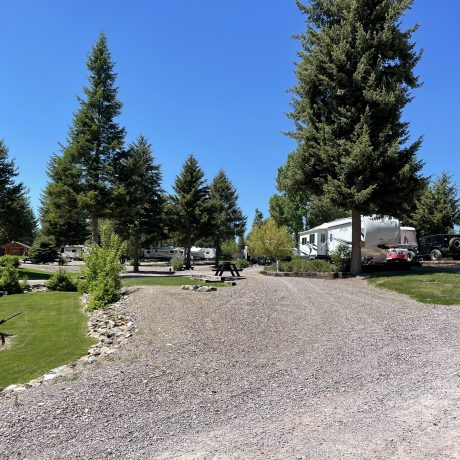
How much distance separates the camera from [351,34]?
20.1 m

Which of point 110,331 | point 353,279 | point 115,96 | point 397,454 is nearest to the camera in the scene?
point 397,454

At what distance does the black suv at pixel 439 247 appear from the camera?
30.7 meters

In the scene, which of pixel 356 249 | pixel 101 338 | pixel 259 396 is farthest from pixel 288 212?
pixel 259 396

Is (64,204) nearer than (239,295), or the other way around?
(239,295)

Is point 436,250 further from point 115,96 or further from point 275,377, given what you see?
point 275,377

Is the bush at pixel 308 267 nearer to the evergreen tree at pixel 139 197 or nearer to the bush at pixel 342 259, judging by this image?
the bush at pixel 342 259

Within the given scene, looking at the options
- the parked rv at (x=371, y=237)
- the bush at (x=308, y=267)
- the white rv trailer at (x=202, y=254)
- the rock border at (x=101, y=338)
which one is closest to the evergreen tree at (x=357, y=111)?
the bush at (x=308, y=267)

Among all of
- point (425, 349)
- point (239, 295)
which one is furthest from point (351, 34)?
point (425, 349)

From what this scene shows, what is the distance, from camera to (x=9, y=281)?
62.5 ft

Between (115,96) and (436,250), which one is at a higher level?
(115,96)

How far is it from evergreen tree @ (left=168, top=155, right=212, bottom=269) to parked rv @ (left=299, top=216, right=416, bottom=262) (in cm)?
1194

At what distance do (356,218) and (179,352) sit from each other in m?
15.2

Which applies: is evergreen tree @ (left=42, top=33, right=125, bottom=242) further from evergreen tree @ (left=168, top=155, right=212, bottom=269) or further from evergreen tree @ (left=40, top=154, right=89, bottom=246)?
evergreen tree @ (left=168, top=155, right=212, bottom=269)

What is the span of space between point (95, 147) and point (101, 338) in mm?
22564
